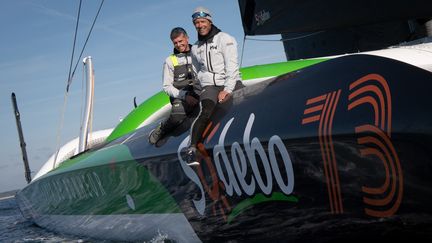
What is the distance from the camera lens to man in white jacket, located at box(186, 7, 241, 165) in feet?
9.53

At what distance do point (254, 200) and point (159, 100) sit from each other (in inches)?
141

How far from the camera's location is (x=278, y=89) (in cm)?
257

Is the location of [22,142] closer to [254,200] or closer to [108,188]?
[108,188]

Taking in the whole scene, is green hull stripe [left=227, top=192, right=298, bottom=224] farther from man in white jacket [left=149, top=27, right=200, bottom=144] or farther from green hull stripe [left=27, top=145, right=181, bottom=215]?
man in white jacket [left=149, top=27, right=200, bottom=144]

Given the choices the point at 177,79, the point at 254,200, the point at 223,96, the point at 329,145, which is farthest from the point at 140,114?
the point at 329,145

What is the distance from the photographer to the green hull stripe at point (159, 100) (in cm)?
548

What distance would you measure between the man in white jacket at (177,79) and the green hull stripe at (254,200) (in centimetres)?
98

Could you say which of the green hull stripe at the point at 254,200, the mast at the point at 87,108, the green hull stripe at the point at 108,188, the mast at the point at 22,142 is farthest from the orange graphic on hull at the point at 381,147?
the mast at the point at 22,142

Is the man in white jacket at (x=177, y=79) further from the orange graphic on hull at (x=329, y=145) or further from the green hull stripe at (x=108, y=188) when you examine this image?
the orange graphic on hull at (x=329, y=145)

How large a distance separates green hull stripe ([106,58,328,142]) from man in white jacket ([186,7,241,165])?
2.42 meters

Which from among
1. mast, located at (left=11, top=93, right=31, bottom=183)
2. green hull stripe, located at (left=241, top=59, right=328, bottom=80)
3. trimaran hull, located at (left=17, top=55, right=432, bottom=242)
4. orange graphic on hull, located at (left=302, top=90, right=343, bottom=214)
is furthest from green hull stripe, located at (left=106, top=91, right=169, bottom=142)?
mast, located at (left=11, top=93, right=31, bottom=183)

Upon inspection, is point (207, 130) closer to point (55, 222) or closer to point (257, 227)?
point (257, 227)

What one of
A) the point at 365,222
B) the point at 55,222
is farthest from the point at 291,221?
the point at 55,222

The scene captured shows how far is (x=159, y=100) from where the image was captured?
5.89 metres
